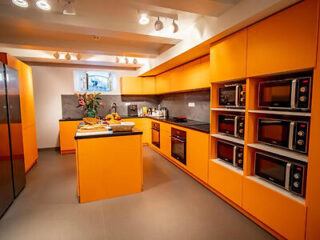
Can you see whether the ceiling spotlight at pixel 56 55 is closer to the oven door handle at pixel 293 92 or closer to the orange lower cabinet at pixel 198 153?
the orange lower cabinet at pixel 198 153

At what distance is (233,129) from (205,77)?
1134mm

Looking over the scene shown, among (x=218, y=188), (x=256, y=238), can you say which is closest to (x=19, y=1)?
(x=218, y=188)

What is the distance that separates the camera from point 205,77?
3.05 m

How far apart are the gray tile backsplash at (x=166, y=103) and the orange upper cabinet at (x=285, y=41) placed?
1.77 m

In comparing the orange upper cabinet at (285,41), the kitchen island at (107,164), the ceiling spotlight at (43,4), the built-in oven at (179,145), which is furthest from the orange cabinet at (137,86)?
the orange upper cabinet at (285,41)

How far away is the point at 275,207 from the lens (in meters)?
1.72

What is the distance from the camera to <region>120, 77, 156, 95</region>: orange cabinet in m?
5.47

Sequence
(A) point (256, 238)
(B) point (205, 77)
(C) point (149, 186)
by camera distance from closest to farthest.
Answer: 1. (A) point (256, 238)
2. (C) point (149, 186)
3. (B) point (205, 77)

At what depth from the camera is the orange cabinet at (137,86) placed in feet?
18.0

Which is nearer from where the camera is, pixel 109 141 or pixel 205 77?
pixel 109 141

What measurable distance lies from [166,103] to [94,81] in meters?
2.26

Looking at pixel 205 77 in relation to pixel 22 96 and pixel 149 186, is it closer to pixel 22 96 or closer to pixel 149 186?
pixel 149 186

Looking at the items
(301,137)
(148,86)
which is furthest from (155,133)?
(301,137)

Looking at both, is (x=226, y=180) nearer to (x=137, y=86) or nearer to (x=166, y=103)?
(x=166, y=103)
